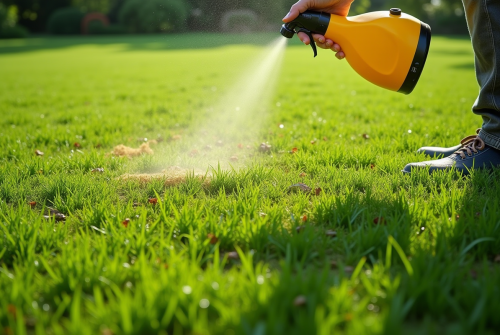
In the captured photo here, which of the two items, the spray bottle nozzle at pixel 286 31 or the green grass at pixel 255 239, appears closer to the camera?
the green grass at pixel 255 239

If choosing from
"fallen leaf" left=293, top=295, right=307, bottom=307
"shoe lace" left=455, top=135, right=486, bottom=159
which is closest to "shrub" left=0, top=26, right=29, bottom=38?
"shoe lace" left=455, top=135, right=486, bottom=159

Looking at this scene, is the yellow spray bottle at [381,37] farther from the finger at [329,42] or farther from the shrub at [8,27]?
the shrub at [8,27]

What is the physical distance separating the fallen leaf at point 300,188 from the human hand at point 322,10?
95 centimetres

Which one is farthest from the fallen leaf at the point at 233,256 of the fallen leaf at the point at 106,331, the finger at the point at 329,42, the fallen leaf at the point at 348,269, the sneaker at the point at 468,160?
the finger at the point at 329,42

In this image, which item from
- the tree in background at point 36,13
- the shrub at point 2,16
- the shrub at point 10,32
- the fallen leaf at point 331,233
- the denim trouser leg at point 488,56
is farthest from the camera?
the tree in background at point 36,13

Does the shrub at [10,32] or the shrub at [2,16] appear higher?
the shrub at [2,16]

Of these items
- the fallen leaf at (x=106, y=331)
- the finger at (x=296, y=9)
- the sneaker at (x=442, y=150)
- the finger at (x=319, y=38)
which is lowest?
the fallen leaf at (x=106, y=331)

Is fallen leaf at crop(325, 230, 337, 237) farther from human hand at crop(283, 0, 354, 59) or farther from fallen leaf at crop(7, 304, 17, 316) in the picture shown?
human hand at crop(283, 0, 354, 59)

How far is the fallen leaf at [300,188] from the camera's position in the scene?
2.61 metres

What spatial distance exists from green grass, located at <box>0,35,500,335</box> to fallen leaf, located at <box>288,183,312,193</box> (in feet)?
0.25

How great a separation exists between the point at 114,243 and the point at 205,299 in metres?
0.61

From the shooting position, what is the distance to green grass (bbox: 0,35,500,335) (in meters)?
1.37

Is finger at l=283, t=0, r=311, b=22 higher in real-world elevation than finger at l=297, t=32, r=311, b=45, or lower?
higher

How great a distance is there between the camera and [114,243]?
1.85 m
